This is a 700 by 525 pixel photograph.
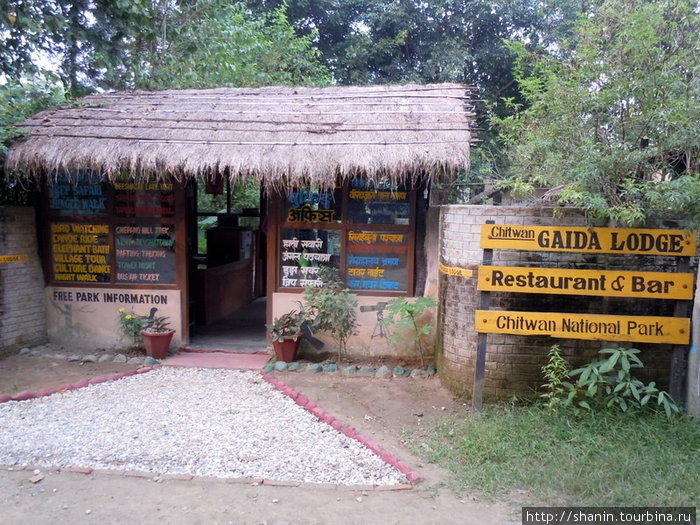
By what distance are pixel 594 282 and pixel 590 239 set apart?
397mm

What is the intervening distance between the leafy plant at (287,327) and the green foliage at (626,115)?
3016mm

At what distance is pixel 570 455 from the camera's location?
393 centimetres

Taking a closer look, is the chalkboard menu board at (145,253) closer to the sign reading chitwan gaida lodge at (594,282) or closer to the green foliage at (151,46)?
the green foliage at (151,46)

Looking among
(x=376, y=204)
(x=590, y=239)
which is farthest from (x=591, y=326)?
(x=376, y=204)

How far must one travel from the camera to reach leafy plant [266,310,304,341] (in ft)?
20.5

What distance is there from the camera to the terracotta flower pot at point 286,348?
6.30 m

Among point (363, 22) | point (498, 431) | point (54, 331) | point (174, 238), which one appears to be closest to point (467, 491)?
point (498, 431)

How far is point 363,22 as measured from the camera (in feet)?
52.1

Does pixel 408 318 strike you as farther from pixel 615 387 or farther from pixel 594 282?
pixel 615 387

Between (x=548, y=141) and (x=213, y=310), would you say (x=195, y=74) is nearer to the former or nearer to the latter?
(x=213, y=310)

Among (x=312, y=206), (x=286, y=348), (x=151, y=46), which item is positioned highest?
(x=151, y=46)

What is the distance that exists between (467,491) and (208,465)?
6.49 ft

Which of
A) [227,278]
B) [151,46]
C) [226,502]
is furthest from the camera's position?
[151,46]

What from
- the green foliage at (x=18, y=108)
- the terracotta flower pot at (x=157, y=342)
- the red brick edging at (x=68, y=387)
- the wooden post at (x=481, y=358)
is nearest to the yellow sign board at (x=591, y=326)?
the wooden post at (x=481, y=358)
